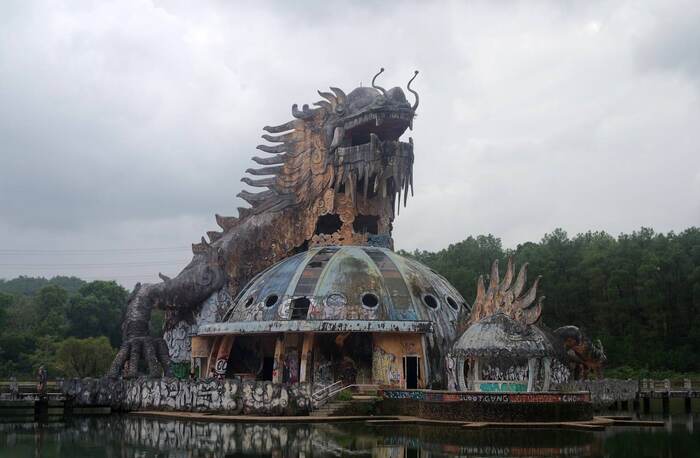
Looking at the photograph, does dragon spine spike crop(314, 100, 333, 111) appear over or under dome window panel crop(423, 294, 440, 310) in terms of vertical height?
over

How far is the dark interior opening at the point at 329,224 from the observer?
40.5 m

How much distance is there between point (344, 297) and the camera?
3481 cm

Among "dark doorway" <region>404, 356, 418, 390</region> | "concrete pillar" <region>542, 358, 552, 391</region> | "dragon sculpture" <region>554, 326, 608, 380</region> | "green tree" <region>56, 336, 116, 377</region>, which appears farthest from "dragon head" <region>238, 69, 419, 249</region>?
"green tree" <region>56, 336, 116, 377</region>

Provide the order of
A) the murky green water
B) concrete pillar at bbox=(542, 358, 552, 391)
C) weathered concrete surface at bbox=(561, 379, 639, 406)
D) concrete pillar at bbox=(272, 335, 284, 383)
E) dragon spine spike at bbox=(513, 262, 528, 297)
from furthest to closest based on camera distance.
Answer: concrete pillar at bbox=(272, 335, 284, 383) → weathered concrete surface at bbox=(561, 379, 639, 406) → dragon spine spike at bbox=(513, 262, 528, 297) → concrete pillar at bbox=(542, 358, 552, 391) → the murky green water

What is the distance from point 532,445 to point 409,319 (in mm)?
14827

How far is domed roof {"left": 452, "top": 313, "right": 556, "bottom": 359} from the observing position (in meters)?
27.6

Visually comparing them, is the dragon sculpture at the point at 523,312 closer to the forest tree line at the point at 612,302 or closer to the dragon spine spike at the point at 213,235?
the dragon spine spike at the point at 213,235

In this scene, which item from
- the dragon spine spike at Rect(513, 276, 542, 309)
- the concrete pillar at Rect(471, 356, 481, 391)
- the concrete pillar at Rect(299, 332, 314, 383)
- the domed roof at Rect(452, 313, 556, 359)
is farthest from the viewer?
the concrete pillar at Rect(299, 332, 314, 383)

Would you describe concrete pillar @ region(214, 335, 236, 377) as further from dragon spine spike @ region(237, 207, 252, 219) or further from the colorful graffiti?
the colorful graffiti

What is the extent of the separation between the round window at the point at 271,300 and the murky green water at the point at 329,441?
851 centimetres

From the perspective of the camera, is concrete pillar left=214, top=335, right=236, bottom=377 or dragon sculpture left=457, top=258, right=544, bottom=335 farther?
concrete pillar left=214, top=335, right=236, bottom=377

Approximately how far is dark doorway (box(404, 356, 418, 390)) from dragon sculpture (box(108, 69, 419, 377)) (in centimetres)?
750

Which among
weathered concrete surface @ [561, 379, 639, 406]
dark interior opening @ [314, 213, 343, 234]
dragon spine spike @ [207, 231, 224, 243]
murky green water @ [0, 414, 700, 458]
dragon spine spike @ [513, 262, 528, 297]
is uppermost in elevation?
dark interior opening @ [314, 213, 343, 234]

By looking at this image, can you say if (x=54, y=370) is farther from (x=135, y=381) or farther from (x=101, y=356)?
(x=135, y=381)
